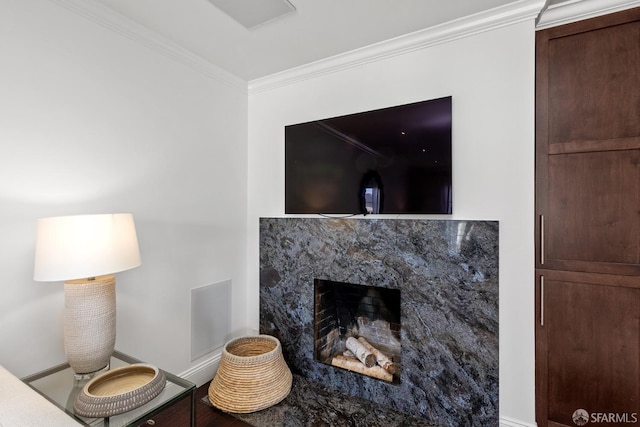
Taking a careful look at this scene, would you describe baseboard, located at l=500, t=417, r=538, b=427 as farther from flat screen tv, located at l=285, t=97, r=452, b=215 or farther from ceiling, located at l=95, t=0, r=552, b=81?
ceiling, located at l=95, t=0, r=552, b=81

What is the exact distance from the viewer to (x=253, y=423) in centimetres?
203

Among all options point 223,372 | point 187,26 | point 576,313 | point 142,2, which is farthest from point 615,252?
point 142,2

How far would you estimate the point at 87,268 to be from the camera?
138cm

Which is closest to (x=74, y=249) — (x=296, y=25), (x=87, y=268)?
(x=87, y=268)

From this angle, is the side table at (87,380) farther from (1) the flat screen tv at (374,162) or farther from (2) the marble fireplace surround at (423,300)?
(1) the flat screen tv at (374,162)

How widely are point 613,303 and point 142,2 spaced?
303cm

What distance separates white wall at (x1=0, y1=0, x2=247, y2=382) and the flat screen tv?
1.96 ft

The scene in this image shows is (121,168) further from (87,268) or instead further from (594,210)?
(594,210)

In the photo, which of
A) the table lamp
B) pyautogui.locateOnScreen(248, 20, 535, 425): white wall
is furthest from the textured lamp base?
pyautogui.locateOnScreen(248, 20, 535, 425): white wall

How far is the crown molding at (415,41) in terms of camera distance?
1.81 meters

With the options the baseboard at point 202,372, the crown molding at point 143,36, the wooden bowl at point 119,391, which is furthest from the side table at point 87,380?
the crown molding at point 143,36

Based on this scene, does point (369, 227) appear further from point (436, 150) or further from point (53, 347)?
point (53, 347)

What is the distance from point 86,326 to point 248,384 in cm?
109

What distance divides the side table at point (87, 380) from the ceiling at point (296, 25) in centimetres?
196
